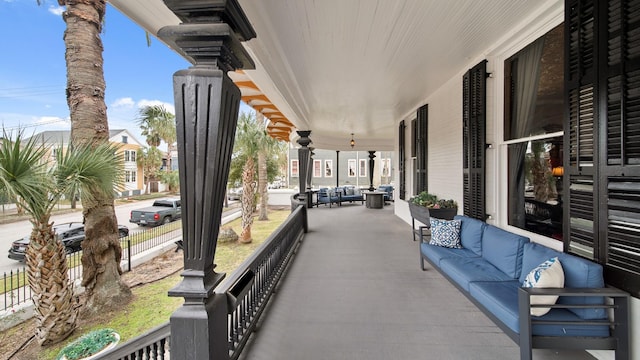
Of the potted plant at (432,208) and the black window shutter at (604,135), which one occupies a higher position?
the black window shutter at (604,135)

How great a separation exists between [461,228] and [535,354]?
68.5 inches

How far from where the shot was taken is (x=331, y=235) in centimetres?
614

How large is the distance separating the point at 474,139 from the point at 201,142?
147 inches

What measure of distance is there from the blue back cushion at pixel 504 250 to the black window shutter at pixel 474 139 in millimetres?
622

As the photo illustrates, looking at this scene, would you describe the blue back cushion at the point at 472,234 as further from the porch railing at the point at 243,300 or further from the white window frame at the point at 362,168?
the white window frame at the point at 362,168

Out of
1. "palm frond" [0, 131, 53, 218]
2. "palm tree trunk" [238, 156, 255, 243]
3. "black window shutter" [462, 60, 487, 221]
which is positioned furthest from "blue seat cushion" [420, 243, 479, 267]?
"palm tree trunk" [238, 156, 255, 243]

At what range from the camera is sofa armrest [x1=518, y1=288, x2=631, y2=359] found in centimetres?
178

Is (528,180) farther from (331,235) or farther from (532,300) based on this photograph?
(331,235)

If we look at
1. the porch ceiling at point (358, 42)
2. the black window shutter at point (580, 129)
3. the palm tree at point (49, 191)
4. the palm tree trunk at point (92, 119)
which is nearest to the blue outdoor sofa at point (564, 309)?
the black window shutter at point (580, 129)

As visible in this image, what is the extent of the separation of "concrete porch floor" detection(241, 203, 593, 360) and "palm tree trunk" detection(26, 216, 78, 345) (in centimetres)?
325

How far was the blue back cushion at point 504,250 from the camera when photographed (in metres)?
2.61

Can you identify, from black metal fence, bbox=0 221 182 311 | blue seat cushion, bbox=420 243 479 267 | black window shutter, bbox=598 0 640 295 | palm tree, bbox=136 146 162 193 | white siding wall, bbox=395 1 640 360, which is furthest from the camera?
palm tree, bbox=136 146 162 193

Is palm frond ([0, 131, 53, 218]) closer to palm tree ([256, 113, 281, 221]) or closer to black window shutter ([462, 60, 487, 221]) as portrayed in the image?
black window shutter ([462, 60, 487, 221])

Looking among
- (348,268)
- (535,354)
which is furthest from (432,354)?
(348,268)
